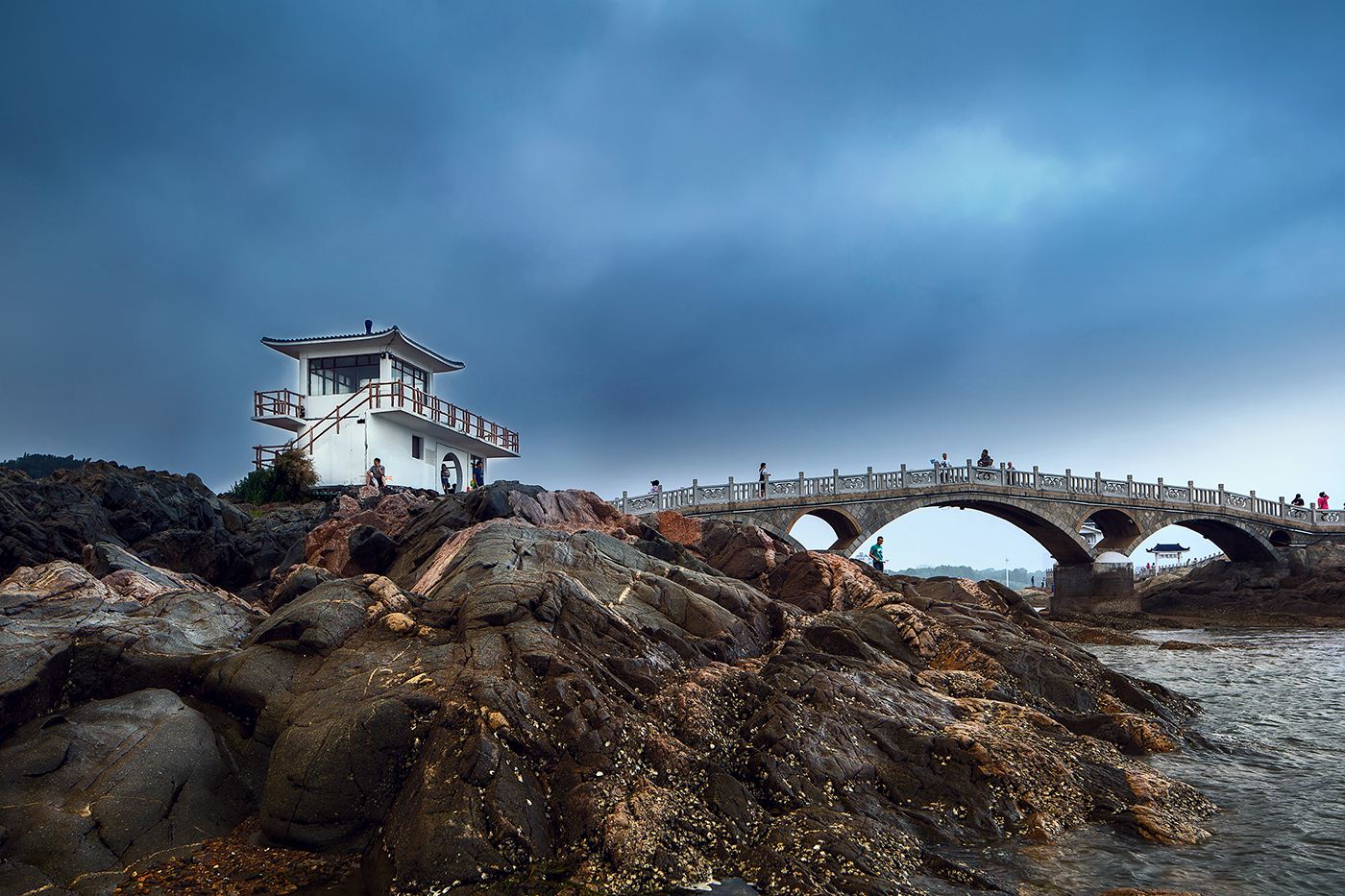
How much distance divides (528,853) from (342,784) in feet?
6.74

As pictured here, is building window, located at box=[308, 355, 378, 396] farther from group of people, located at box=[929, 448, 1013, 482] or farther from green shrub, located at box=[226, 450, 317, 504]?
group of people, located at box=[929, 448, 1013, 482]

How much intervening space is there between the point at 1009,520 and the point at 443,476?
3572 centimetres

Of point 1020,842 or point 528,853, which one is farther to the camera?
point 1020,842

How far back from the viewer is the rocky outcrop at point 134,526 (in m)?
21.5

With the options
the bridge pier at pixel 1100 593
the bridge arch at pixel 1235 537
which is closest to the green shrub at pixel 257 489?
the bridge pier at pixel 1100 593

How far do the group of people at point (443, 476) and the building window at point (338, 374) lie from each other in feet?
18.8

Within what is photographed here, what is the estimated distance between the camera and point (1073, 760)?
9359 millimetres

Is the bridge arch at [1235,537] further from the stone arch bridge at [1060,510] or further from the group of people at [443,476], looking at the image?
the group of people at [443,476]

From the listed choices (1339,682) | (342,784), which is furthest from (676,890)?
(1339,682)

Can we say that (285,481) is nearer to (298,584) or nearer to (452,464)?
(452,464)

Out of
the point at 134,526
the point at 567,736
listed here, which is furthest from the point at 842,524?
the point at 567,736

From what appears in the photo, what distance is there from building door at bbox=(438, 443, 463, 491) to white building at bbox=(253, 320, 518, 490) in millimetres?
98

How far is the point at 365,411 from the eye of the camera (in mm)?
39188

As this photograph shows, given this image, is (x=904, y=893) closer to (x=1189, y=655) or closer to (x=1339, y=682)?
(x=1339, y=682)
